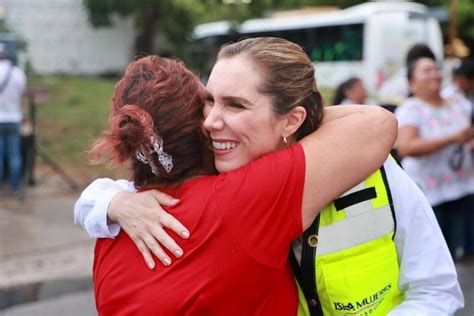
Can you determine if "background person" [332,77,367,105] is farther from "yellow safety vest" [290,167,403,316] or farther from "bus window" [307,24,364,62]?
"bus window" [307,24,364,62]

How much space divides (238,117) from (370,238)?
1.54 ft

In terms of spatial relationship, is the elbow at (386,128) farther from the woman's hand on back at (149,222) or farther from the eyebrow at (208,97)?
the woman's hand on back at (149,222)

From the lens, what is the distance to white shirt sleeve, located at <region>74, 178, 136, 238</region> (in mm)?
1865

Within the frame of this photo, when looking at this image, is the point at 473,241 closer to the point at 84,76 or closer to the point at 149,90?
the point at 149,90

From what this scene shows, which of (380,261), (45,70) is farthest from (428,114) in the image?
(45,70)

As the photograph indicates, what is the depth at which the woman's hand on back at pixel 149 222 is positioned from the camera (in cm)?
171

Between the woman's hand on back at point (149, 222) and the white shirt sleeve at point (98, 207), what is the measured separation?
3 cm

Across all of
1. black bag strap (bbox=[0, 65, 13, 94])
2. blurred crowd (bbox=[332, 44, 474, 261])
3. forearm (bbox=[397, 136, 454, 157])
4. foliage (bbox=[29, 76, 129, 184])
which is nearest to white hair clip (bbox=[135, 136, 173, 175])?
blurred crowd (bbox=[332, 44, 474, 261])

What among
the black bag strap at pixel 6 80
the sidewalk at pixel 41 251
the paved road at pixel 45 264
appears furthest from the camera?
the black bag strap at pixel 6 80

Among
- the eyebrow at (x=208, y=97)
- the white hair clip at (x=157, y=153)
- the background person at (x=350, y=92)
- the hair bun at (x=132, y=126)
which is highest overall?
the eyebrow at (x=208, y=97)

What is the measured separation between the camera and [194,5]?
1009 centimetres

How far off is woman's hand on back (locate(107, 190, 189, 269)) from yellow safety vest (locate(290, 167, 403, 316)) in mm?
345

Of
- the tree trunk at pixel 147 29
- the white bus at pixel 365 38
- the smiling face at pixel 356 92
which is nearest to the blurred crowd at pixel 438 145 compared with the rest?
the smiling face at pixel 356 92

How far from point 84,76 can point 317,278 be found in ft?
64.2
